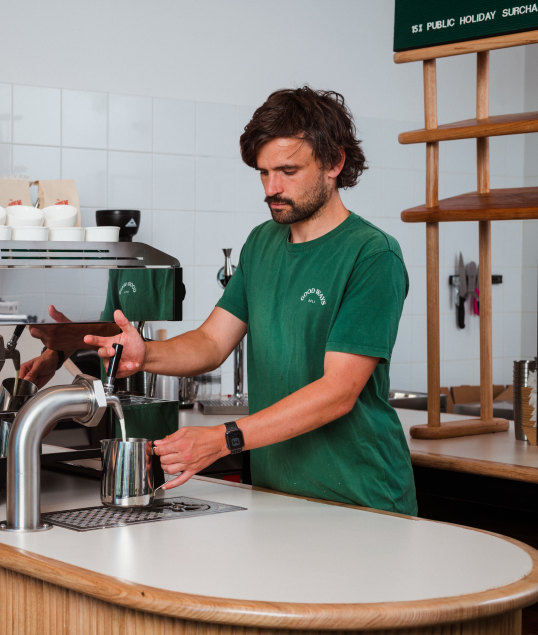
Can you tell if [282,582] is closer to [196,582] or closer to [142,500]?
[196,582]

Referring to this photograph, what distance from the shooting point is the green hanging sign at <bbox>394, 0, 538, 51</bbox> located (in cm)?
257

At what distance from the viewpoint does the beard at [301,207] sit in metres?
2.00

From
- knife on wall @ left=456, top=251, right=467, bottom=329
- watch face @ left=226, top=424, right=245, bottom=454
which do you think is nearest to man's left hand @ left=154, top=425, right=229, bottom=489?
watch face @ left=226, top=424, right=245, bottom=454

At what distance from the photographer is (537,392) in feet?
8.52

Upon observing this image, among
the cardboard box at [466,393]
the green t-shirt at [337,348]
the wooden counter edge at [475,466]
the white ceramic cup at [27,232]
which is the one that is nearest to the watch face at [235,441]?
the green t-shirt at [337,348]

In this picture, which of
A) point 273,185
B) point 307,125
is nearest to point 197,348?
point 273,185

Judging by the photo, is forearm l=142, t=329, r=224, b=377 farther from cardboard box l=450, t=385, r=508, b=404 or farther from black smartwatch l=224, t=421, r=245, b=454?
cardboard box l=450, t=385, r=508, b=404

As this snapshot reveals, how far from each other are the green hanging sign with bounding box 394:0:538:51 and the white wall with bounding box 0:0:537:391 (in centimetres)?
114

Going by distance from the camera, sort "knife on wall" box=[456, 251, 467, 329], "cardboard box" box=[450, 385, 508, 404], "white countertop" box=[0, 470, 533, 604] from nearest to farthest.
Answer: "white countertop" box=[0, 470, 533, 604], "cardboard box" box=[450, 385, 508, 404], "knife on wall" box=[456, 251, 467, 329]

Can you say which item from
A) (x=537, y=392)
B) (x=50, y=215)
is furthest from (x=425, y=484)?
(x=50, y=215)

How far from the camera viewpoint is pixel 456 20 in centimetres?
268

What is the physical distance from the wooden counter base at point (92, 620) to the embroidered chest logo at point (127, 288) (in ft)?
2.23

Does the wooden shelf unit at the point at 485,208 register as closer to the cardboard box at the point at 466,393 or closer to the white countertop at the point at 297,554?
the white countertop at the point at 297,554

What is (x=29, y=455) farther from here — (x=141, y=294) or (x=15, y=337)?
(x=141, y=294)
